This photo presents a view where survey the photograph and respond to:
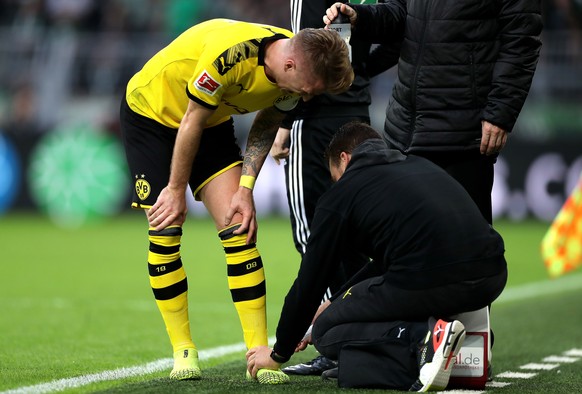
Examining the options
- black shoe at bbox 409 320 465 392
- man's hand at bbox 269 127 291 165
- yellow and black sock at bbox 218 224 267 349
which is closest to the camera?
black shoe at bbox 409 320 465 392

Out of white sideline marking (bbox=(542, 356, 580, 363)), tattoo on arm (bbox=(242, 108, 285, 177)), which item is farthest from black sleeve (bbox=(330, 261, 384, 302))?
white sideline marking (bbox=(542, 356, 580, 363))

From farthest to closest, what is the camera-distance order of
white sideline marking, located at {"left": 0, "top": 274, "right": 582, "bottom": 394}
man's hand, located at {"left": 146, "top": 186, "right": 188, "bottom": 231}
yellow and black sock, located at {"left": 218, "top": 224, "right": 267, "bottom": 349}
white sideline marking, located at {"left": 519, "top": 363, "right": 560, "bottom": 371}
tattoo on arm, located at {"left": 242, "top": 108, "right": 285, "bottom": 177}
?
white sideline marking, located at {"left": 519, "top": 363, "right": 560, "bottom": 371} < tattoo on arm, located at {"left": 242, "top": 108, "right": 285, "bottom": 177} < yellow and black sock, located at {"left": 218, "top": 224, "right": 267, "bottom": 349} < man's hand, located at {"left": 146, "top": 186, "right": 188, "bottom": 231} < white sideline marking, located at {"left": 0, "top": 274, "right": 582, "bottom": 394}

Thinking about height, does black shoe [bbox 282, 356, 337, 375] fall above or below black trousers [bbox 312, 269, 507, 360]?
below

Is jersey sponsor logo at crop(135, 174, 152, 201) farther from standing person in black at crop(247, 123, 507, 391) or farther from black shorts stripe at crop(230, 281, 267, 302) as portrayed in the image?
standing person in black at crop(247, 123, 507, 391)


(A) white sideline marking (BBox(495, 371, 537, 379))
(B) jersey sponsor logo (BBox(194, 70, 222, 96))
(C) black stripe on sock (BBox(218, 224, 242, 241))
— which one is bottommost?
(A) white sideline marking (BBox(495, 371, 537, 379))

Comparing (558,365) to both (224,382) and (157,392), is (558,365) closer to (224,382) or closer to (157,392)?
(224,382)

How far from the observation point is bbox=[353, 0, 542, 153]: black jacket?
4.88 metres

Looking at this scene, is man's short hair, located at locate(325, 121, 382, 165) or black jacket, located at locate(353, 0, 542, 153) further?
black jacket, located at locate(353, 0, 542, 153)

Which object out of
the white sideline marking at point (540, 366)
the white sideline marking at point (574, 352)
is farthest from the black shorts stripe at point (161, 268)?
the white sideline marking at point (574, 352)

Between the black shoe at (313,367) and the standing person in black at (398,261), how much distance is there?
63cm

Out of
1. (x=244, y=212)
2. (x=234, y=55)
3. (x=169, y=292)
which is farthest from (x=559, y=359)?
(x=234, y=55)

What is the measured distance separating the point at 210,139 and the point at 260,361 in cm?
106

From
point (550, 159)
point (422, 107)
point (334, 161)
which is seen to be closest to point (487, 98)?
point (422, 107)

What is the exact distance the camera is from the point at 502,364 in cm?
546
